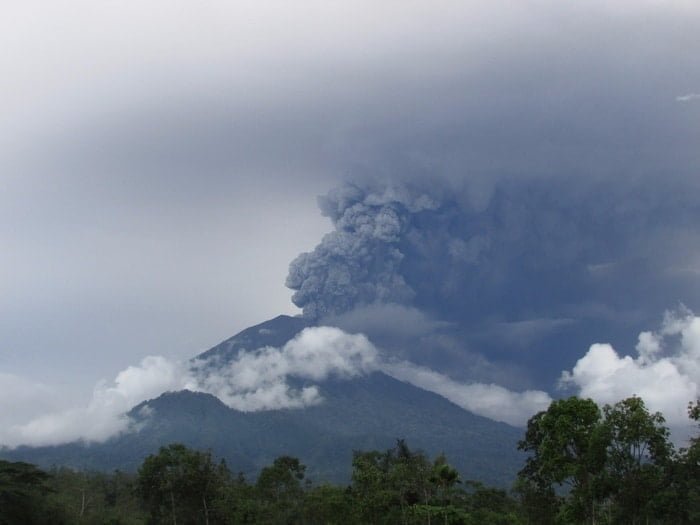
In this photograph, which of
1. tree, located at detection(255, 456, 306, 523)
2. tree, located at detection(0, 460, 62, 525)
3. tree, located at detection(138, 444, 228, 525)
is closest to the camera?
tree, located at detection(0, 460, 62, 525)

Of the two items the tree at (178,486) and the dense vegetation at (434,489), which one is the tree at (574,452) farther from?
the tree at (178,486)

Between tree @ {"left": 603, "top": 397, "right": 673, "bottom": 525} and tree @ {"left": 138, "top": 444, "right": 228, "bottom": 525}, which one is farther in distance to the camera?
tree @ {"left": 138, "top": 444, "right": 228, "bottom": 525}

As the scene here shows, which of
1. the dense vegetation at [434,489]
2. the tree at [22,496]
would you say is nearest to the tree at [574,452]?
the dense vegetation at [434,489]

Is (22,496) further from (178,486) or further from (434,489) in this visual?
(434,489)

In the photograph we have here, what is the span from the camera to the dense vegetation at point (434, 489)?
37625mm

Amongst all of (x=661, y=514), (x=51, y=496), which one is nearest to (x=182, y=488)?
(x=51, y=496)

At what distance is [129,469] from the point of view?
189 meters

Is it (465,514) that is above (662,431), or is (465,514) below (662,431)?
below

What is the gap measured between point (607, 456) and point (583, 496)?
285 cm

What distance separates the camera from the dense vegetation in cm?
3762

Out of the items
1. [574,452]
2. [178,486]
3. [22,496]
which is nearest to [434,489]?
[574,452]

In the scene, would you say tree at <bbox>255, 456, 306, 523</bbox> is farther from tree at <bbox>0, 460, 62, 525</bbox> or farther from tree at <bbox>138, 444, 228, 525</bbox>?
tree at <bbox>0, 460, 62, 525</bbox>

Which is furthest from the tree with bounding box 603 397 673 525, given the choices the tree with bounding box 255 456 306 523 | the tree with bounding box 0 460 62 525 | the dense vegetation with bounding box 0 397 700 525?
the tree with bounding box 0 460 62 525

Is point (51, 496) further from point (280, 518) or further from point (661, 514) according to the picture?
point (661, 514)
